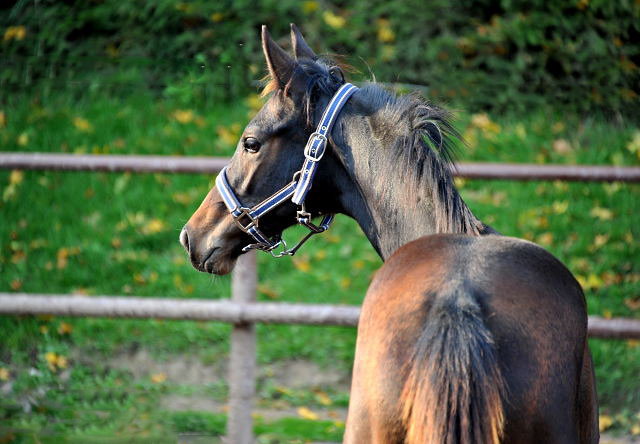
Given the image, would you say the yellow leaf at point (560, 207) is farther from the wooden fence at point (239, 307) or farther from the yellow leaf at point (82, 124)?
the yellow leaf at point (82, 124)

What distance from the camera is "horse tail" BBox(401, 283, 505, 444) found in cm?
173

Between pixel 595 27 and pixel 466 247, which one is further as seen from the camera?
pixel 595 27

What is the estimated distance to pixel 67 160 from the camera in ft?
13.1

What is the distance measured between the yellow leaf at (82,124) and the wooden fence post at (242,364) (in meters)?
3.66

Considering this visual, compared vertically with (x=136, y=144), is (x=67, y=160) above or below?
below

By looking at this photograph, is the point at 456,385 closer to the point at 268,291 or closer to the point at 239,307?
the point at 239,307

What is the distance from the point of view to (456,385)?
68.4 inches

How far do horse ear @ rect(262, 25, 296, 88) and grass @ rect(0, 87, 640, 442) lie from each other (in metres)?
1.90

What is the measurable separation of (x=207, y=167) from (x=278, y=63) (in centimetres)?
137

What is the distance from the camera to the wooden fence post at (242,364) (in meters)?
3.83

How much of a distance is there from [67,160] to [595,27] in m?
5.12

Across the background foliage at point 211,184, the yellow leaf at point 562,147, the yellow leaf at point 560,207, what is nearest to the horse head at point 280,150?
the background foliage at point 211,184

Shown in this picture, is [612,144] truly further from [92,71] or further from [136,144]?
[92,71]

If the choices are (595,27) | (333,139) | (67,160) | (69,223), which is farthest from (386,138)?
(595,27)
